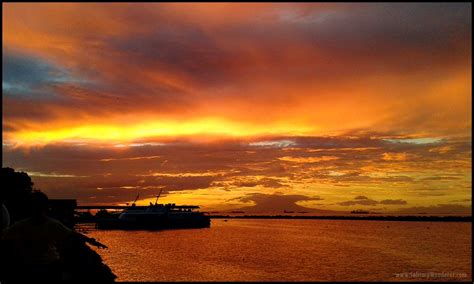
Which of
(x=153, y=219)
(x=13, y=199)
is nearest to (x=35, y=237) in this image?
(x=13, y=199)

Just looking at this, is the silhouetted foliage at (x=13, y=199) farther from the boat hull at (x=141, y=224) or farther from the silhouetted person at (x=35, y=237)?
the boat hull at (x=141, y=224)

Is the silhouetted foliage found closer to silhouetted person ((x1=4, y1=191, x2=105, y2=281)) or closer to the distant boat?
silhouetted person ((x1=4, y1=191, x2=105, y2=281))

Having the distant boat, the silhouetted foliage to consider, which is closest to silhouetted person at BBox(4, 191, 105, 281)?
the silhouetted foliage

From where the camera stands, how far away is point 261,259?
6016cm

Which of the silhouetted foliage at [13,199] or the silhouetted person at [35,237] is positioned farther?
the silhouetted foliage at [13,199]

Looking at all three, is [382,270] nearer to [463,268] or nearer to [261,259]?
[463,268]

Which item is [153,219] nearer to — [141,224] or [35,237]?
[141,224]

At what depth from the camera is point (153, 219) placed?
138250 mm

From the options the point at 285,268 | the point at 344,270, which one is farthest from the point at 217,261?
the point at 344,270

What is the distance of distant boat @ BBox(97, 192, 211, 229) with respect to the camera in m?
138

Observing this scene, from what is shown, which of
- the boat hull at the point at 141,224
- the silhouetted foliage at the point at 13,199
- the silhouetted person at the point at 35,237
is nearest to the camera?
the silhouetted person at the point at 35,237

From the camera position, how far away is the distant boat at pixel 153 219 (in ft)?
451

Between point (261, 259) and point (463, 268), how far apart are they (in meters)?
24.2

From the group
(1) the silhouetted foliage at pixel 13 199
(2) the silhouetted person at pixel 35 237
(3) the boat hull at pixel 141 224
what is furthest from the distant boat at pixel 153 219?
(2) the silhouetted person at pixel 35 237
